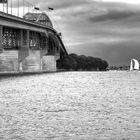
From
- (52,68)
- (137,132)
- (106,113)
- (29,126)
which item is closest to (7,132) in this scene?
(29,126)

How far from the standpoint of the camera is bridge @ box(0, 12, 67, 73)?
98887mm

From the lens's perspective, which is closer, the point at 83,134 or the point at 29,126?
the point at 83,134

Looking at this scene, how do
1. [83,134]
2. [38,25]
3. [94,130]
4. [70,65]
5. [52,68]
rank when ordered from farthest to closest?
[70,65]
[52,68]
[38,25]
[94,130]
[83,134]

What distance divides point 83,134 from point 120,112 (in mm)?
8372

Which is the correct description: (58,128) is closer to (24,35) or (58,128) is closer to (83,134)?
→ (83,134)

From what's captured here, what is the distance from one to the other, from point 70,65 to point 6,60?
72.7m

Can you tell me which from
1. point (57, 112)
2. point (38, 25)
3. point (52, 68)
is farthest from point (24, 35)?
point (57, 112)

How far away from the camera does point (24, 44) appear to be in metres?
117

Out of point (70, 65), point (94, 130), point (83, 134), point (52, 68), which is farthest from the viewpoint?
point (70, 65)

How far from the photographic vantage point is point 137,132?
16.6m

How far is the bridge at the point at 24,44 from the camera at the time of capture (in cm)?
9889

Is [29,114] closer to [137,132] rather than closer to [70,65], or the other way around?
[137,132]

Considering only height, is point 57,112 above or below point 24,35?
below

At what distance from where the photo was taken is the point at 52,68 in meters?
150
